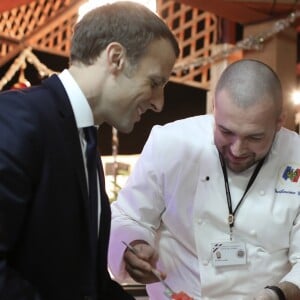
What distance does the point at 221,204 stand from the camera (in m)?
1.64

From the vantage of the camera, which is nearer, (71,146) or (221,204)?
(71,146)

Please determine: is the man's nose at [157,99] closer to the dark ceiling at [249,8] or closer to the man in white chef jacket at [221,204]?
the man in white chef jacket at [221,204]

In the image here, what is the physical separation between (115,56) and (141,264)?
547 millimetres

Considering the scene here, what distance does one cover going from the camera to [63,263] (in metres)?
0.99

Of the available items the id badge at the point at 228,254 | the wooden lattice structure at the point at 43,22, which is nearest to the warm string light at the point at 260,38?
the wooden lattice structure at the point at 43,22

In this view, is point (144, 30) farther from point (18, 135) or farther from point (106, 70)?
point (18, 135)

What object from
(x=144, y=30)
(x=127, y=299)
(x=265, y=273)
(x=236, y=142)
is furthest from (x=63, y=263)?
(x=265, y=273)

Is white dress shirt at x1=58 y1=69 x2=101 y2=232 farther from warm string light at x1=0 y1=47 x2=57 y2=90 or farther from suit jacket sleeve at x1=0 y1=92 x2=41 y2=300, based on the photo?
warm string light at x1=0 y1=47 x2=57 y2=90

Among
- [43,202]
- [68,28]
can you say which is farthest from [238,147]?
[68,28]

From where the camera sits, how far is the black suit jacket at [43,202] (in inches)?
34.8

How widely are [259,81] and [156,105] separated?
1.55 ft

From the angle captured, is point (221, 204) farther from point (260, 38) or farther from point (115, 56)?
point (260, 38)

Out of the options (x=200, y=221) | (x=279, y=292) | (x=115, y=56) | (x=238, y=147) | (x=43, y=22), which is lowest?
(x=279, y=292)

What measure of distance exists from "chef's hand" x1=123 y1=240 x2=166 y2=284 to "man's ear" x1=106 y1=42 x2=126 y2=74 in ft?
1.71
